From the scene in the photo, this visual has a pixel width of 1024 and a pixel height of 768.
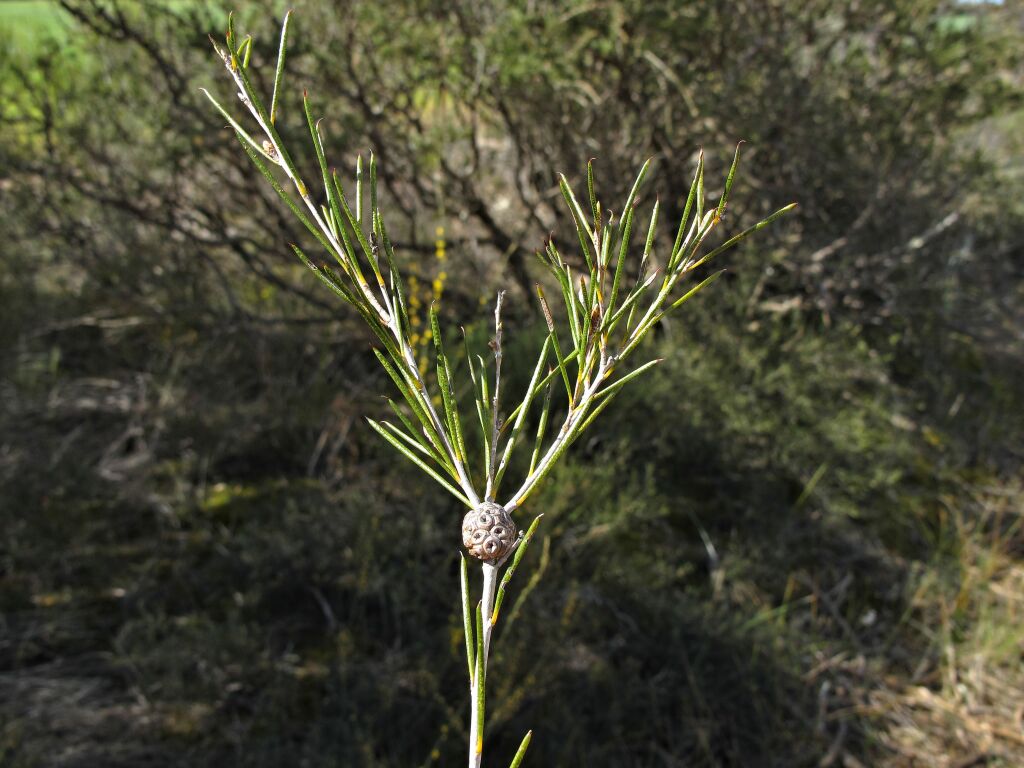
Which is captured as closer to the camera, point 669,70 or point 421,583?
point 421,583

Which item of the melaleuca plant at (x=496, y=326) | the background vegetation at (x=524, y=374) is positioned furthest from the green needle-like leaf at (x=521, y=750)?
the background vegetation at (x=524, y=374)

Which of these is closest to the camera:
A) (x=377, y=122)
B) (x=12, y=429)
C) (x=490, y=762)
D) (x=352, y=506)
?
(x=490, y=762)

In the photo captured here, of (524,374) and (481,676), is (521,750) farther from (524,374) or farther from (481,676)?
(524,374)

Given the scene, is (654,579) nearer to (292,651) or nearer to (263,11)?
(292,651)

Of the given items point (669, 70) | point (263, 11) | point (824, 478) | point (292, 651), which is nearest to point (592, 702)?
point (292, 651)

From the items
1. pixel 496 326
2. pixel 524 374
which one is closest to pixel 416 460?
pixel 496 326

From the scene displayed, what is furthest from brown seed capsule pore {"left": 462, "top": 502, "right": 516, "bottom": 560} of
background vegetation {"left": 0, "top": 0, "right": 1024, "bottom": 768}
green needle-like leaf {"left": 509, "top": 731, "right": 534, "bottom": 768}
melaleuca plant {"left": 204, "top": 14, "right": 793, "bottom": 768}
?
background vegetation {"left": 0, "top": 0, "right": 1024, "bottom": 768}
